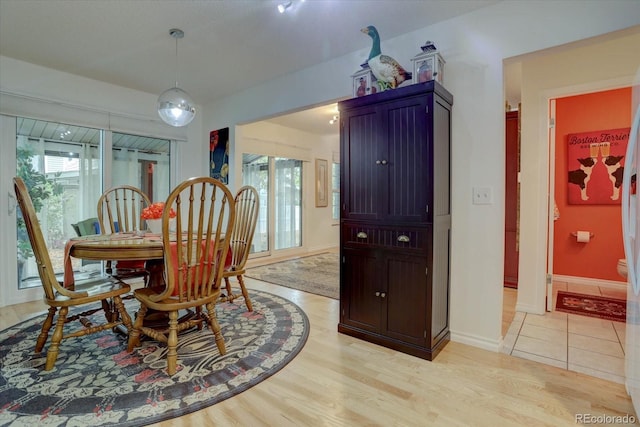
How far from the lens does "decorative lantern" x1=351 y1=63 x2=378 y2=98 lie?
2393 millimetres

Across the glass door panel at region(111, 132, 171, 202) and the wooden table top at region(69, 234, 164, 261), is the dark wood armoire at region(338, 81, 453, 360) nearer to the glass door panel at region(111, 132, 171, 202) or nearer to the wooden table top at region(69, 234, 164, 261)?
the wooden table top at region(69, 234, 164, 261)

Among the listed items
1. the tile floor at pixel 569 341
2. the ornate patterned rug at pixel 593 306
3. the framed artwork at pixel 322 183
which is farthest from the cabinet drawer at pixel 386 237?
the framed artwork at pixel 322 183

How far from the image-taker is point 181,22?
7.99ft

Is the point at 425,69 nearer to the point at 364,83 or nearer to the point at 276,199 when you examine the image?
the point at 364,83

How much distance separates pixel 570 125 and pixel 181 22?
450cm

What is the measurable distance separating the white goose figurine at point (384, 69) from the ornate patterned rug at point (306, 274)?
7.12ft

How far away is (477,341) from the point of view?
7.36ft

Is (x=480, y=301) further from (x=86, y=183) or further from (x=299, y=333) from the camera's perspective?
(x=86, y=183)

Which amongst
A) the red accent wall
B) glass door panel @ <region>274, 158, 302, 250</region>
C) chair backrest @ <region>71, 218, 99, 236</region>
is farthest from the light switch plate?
glass door panel @ <region>274, 158, 302, 250</region>

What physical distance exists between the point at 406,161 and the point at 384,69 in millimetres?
682

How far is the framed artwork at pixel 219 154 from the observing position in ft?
14.0

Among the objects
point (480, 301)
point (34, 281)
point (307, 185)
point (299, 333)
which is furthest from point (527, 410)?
point (307, 185)

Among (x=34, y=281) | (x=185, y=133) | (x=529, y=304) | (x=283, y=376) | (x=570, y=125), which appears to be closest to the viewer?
(x=283, y=376)

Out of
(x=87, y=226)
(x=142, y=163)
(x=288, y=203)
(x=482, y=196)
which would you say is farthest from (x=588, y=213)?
(x=87, y=226)
